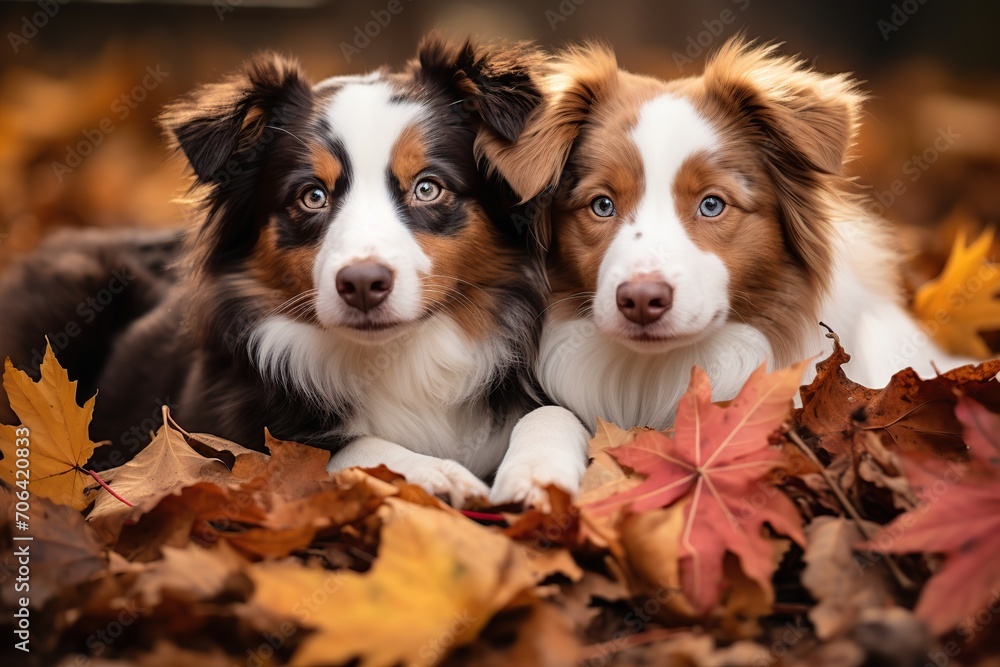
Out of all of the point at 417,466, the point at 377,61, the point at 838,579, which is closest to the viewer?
the point at 838,579

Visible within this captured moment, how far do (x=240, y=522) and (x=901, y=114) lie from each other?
19.6 ft

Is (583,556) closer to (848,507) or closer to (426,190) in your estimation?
(848,507)

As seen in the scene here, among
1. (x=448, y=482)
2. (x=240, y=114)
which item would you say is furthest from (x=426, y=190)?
(x=448, y=482)

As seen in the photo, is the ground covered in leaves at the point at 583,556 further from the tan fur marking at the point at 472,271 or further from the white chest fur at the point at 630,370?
the tan fur marking at the point at 472,271

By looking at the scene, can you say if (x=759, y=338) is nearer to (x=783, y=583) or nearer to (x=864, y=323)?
(x=864, y=323)

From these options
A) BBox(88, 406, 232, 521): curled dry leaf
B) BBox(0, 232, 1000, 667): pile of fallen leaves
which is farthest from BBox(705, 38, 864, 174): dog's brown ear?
BBox(88, 406, 232, 521): curled dry leaf

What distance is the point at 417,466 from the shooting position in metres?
2.28

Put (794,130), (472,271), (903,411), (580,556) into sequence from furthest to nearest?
1. (472,271)
2. (794,130)
3. (903,411)
4. (580,556)

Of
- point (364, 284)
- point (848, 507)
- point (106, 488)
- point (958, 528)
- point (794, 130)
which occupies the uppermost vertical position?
point (794, 130)

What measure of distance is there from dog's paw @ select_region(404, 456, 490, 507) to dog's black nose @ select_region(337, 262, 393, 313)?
1.43 ft

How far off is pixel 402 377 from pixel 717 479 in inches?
43.7

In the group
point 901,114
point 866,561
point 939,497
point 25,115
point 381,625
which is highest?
point 901,114

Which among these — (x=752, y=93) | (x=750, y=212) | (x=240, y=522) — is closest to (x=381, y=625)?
(x=240, y=522)

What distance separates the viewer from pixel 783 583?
179 centimetres
